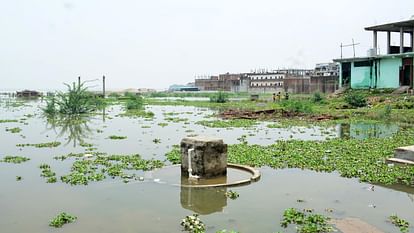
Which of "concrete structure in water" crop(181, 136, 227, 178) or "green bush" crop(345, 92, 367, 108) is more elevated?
"green bush" crop(345, 92, 367, 108)

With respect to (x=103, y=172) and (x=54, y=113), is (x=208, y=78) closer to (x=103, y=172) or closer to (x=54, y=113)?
(x=54, y=113)

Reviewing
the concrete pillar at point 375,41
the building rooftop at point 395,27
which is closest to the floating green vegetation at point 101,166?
the building rooftop at point 395,27

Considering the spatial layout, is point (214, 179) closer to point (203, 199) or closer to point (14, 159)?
point (203, 199)

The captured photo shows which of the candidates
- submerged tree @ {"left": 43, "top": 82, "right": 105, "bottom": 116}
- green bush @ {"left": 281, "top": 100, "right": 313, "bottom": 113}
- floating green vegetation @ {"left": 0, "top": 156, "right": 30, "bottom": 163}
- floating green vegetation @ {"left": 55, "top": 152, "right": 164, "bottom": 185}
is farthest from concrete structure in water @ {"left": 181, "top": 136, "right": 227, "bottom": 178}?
submerged tree @ {"left": 43, "top": 82, "right": 105, "bottom": 116}

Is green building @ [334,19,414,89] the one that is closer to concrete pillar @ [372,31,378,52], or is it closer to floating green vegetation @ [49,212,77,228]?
concrete pillar @ [372,31,378,52]

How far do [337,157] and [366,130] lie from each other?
7.71 meters

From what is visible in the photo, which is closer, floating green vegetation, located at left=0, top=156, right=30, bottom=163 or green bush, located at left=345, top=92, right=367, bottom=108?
floating green vegetation, located at left=0, top=156, right=30, bottom=163

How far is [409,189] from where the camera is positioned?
8.49 meters

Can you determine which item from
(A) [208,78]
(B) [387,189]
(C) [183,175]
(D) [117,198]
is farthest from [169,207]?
(A) [208,78]

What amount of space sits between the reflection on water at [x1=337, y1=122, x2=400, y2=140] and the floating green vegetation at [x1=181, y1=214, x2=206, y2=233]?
1120cm

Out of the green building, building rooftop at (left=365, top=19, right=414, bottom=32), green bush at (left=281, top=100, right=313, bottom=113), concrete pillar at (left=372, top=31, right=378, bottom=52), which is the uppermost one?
building rooftop at (left=365, top=19, right=414, bottom=32)

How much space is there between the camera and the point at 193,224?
21.2 ft

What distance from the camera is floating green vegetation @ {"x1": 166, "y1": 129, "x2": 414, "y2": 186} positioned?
971 centimetres

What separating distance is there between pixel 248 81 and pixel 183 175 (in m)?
84.4
